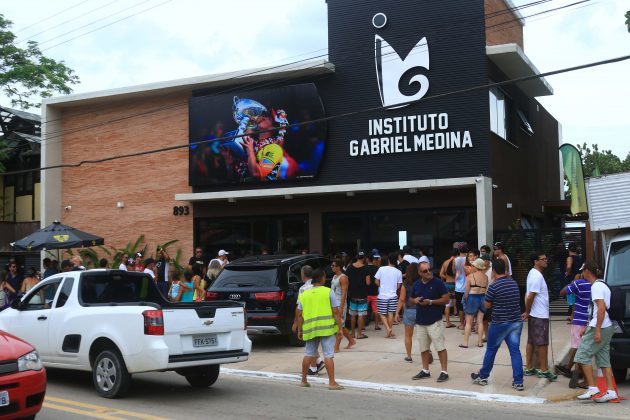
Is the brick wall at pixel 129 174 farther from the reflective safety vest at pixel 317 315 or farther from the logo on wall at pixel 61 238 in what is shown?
the reflective safety vest at pixel 317 315

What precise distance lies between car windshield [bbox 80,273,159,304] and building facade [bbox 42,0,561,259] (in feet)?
26.4

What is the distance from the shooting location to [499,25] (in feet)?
68.9

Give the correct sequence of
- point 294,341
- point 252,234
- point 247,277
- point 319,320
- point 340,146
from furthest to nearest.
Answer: point 252,234 < point 340,146 < point 294,341 < point 247,277 < point 319,320

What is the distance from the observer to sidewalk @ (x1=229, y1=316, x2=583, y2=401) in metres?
9.92

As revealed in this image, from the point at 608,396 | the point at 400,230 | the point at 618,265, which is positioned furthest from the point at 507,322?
the point at 400,230

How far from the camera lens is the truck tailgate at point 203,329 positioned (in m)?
8.88

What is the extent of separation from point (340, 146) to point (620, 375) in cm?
1200

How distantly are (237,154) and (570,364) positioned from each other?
13.8 m

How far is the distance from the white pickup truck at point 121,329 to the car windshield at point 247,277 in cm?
291

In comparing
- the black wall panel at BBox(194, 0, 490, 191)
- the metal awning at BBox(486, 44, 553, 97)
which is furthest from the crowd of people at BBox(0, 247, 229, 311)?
the metal awning at BBox(486, 44, 553, 97)

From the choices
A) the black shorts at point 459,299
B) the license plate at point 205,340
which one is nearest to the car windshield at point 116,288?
the license plate at point 205,340

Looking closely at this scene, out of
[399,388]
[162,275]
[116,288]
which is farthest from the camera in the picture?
[162,275]

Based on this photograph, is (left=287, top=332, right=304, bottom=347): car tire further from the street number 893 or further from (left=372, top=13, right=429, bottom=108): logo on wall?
the street number 893

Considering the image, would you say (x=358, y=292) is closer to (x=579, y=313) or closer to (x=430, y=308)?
(x=430, y=308)
